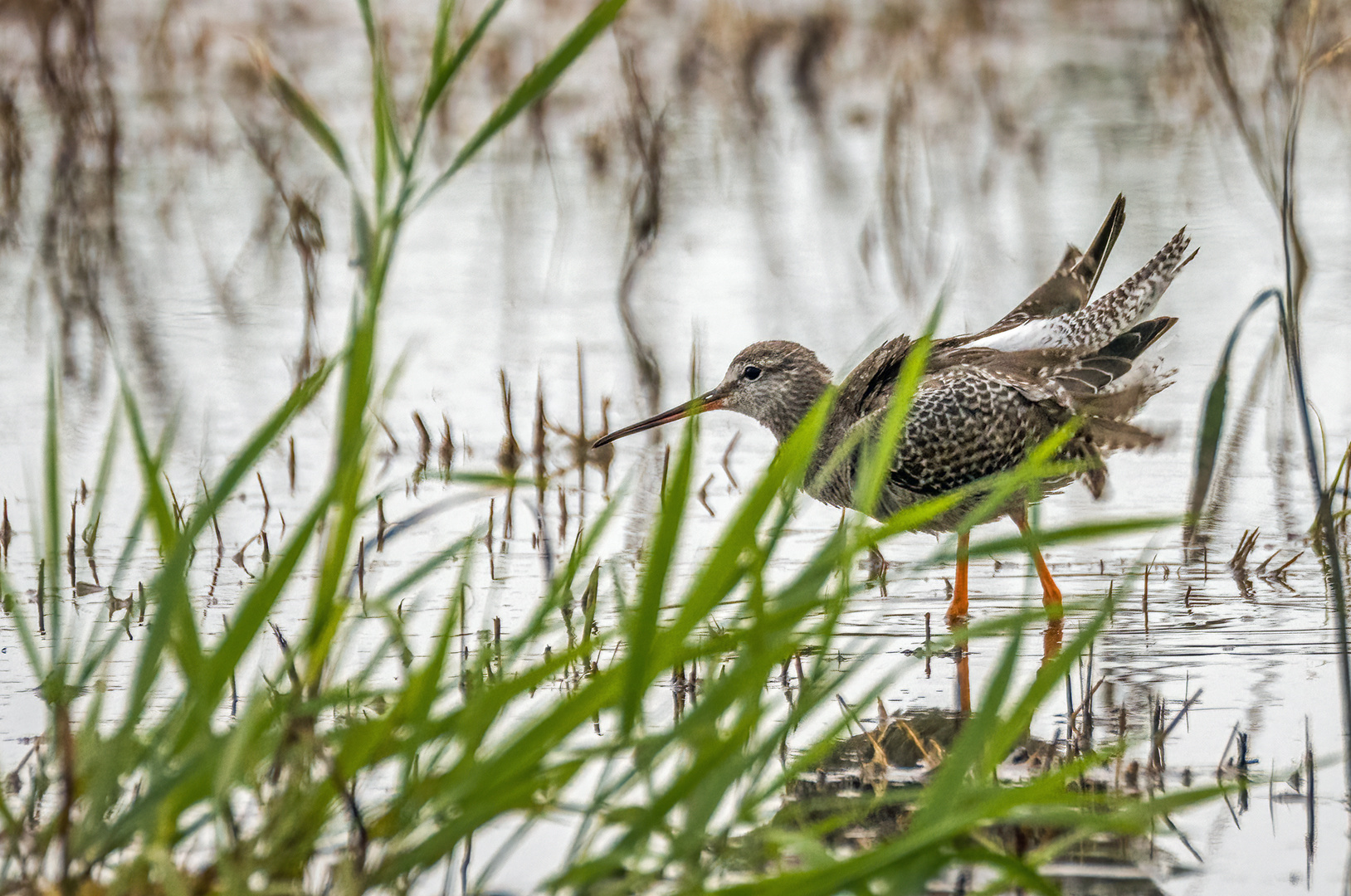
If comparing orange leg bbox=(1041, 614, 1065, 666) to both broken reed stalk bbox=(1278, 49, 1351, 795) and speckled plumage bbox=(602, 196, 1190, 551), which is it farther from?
broken reed stalk bbox=(1278, 49, 1351, 795)

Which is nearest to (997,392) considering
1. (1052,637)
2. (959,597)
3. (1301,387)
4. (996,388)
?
(996,388)

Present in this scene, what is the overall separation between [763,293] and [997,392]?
367 centimetres

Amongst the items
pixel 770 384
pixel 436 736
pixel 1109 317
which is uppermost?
pixel 1109 317

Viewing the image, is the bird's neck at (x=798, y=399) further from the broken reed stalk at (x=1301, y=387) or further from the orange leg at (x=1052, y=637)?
the broken reed stalk at (x=1301, y=387)

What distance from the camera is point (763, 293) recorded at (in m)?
8.76

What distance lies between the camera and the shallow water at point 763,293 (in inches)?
177

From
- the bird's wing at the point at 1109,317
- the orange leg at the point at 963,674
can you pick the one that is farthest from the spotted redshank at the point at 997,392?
the orange leg at the point at 963,674

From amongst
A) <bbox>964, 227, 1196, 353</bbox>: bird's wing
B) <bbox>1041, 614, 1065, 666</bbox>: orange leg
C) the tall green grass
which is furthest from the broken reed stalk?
<bbox>964, 227, 1196, 353</bbox>: bird's wing

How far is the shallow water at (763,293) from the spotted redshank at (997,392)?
322 millimetres

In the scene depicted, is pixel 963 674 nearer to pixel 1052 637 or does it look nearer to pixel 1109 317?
pixel 1052 637

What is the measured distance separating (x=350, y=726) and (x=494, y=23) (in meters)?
14.0

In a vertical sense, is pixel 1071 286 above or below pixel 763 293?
below

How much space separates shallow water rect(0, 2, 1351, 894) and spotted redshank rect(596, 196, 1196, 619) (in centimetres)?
32

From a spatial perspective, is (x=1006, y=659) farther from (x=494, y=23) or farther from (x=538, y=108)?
(x=494, y=23)
